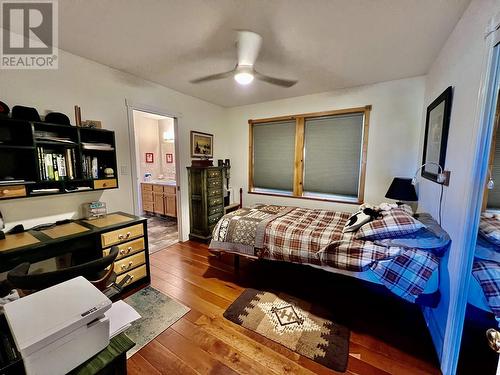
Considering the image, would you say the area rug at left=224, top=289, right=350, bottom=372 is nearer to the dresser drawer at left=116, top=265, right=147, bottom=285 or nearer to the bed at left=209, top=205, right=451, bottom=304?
the bed at left=209, top=205, right=451, bottom=304

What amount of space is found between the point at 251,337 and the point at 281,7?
256 centimetres

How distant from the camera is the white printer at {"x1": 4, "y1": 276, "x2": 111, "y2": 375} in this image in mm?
578

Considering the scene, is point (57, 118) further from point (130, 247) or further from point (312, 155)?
point (312, 155)

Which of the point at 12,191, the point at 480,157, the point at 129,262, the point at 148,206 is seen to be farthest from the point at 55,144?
the point at 148,206

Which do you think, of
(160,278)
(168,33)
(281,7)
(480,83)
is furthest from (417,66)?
(160,278)

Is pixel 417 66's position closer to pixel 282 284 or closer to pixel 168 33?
pixel 168 33

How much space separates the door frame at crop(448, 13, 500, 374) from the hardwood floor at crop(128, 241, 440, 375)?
0.42 m

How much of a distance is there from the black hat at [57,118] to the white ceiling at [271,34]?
0.67 metres

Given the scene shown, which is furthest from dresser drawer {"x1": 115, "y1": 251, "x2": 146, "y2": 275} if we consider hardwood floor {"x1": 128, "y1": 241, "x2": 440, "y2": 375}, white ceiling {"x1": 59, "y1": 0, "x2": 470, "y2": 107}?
white ceiling {"x1": 59, "y1": 0, "x2": 470, "y2": 107}

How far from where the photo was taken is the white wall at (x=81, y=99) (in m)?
1.92

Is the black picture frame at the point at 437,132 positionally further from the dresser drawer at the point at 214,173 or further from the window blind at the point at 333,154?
the dresser drawer at the point at 214,173

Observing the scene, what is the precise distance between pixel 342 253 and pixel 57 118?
9.59ft

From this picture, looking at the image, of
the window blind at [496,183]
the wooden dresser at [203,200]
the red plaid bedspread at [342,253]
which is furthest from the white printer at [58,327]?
the wooden dresser at [203,200]

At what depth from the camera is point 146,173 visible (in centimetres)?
555
